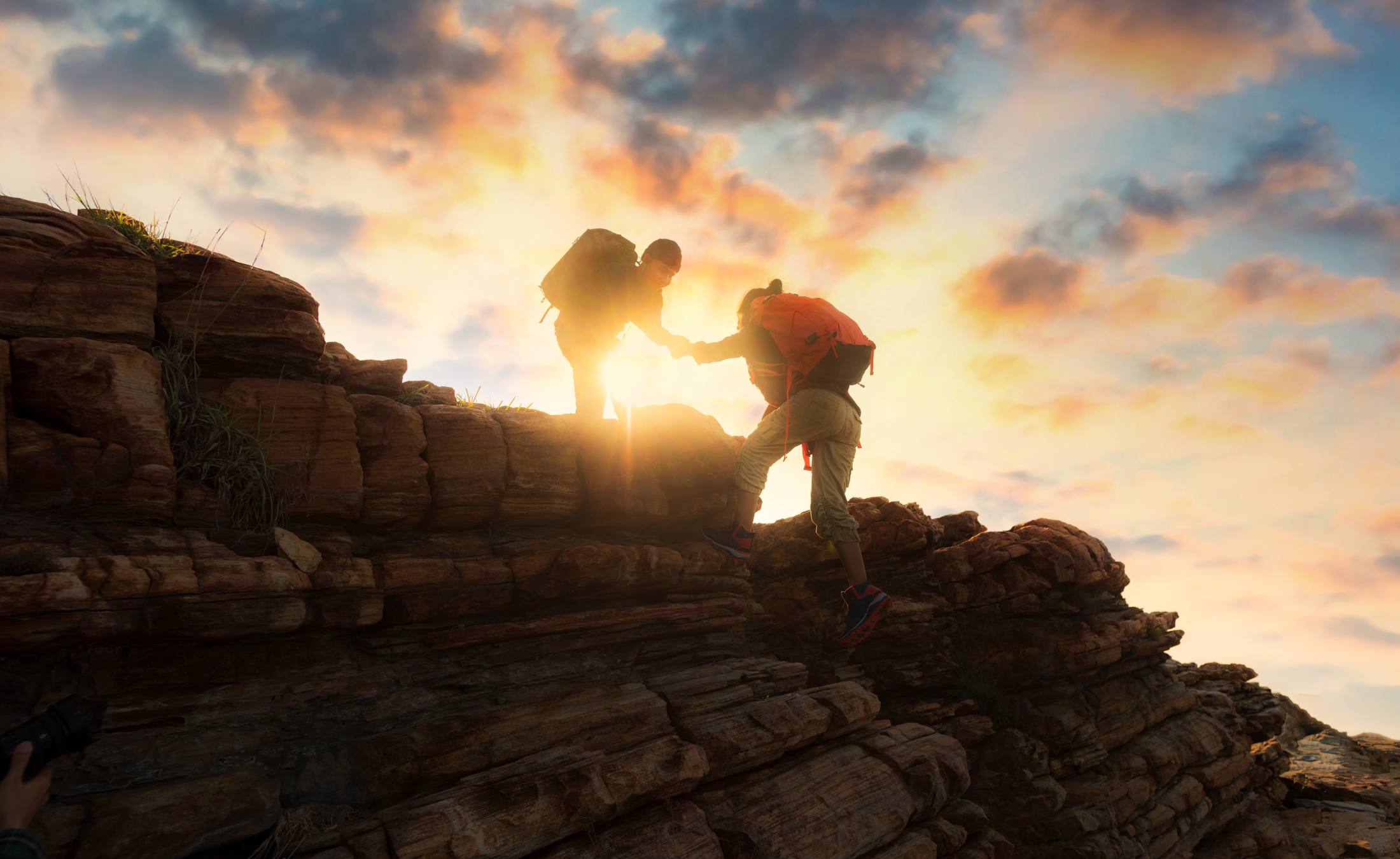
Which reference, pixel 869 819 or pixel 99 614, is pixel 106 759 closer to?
pixel 99 614

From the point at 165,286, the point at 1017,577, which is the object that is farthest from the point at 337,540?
the point at 1017,577

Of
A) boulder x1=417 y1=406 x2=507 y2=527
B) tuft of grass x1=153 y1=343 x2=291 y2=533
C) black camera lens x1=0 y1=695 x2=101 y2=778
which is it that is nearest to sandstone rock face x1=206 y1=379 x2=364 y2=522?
tuft of grass x1=153 y1=343 x2=291 y2=533

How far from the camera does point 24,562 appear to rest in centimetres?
605

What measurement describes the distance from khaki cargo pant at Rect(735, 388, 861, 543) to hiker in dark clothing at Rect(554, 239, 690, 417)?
201 cm

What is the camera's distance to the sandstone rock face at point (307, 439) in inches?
329

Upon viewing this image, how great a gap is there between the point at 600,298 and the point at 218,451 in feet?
19.2

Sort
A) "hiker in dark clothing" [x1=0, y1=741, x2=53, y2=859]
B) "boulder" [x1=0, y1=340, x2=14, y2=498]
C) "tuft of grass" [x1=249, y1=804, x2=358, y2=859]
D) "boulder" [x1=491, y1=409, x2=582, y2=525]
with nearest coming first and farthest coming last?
"hiker in dark clothing" [x1=0, y1=741, x2=53, y2=859]
"tuft of grass" [x1=249, y1=804, x2=358, y2=859]
"boulder" [x1=0, y1=340, x2=14, y2=498]
"boulder" [x1=491, y1=409, x2=582, y2=525]

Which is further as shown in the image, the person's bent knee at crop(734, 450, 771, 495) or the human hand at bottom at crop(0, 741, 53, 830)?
the person's bent knee at crop(734, 450, 771, 495)

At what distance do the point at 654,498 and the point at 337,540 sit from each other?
14.8 ft

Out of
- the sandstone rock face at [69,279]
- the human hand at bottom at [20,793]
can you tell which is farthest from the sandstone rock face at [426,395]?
the human hand at bottom at [20,793]

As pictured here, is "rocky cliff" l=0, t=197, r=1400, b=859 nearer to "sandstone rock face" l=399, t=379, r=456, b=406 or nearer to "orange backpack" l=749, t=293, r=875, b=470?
"sandstone rock face" l=399, t=379, r=456, b=406

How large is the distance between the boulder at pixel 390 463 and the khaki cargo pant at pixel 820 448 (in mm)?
4792

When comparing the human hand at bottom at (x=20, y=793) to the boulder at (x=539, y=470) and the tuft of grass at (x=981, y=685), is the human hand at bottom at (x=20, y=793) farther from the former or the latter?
the tuft of grass at (x=981, y=685)

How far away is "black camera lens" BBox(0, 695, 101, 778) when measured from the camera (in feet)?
17.2
